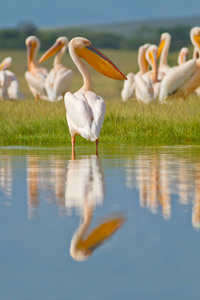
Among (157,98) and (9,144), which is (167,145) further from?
(157,98)

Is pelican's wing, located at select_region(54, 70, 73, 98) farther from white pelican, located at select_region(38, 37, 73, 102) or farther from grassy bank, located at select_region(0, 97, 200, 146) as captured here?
grassy bank, located at select_region(0, 97, 200, 146)

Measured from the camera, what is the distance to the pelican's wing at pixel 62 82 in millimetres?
24312

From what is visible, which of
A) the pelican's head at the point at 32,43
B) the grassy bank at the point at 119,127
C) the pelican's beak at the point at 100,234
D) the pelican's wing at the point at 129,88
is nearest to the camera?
the pelican's beak at the point at 100,234

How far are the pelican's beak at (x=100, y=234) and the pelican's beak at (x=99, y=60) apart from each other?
809 centimetres

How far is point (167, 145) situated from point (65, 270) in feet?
30.3

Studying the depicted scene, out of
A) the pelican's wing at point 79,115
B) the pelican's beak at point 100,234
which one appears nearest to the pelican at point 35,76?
the pelican's wing at point 79,115

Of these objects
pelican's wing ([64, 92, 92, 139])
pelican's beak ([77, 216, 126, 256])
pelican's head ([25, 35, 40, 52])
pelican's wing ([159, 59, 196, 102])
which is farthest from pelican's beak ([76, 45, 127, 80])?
pelican's head ([25, 35, 40, 52])

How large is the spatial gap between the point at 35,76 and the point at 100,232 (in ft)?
73.2

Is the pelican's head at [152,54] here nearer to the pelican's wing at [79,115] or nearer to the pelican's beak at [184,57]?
the pelican's beak at [184,57]

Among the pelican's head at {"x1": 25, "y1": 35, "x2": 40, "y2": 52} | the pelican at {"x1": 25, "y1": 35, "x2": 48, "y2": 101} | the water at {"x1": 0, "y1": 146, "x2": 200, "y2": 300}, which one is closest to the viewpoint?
the water at {"x1": 0, "y1": 146, "x2": 200, "y2": 300}

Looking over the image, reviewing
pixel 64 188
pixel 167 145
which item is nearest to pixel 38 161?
pixel 64 188

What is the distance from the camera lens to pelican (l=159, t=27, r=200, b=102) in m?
20.5

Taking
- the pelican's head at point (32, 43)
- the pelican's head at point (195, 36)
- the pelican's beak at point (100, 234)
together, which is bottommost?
the pelican's beak at point (100, 234)

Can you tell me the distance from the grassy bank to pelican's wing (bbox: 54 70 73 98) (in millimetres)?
8150
